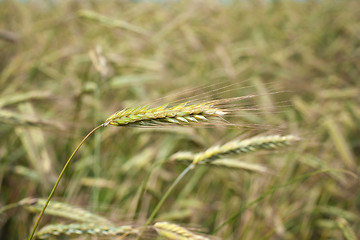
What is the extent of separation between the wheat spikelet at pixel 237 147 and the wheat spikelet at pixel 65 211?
0.37 metres

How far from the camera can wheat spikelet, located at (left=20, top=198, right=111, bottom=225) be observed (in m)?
1.13

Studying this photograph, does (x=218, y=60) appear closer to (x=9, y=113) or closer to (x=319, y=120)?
(x=319, y=120)

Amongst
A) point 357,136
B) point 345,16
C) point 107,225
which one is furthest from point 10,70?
point 345,16

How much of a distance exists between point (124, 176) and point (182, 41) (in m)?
1.77

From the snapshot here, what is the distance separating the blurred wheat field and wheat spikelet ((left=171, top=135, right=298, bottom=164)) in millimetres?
64

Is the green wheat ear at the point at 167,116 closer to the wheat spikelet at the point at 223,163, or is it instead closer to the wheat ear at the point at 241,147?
the wheat ear at the point at 241,147

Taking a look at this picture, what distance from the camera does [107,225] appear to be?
42.1 inches

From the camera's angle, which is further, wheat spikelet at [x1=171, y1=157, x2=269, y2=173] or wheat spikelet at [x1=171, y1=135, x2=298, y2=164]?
wheat spikelet at [x1=171, y1=157, x2=269, y2=173]

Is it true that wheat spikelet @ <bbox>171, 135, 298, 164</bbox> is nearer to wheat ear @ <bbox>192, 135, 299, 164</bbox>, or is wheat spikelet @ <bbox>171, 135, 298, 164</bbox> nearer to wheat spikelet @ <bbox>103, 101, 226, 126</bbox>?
wheat ear @ <bbox>192, 135, 299, 164</bbox>

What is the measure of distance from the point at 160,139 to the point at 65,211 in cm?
125

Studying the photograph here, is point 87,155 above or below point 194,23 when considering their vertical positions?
below

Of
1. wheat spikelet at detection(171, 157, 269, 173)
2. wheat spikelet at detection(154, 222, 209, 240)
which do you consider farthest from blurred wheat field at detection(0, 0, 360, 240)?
wheat spikelet at detection(154, 222, 209, 240)

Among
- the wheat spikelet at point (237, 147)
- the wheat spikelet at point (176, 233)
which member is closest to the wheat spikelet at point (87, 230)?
the wheat spikelet at point (176, 233)

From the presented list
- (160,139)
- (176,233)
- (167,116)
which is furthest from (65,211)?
(160,139)
